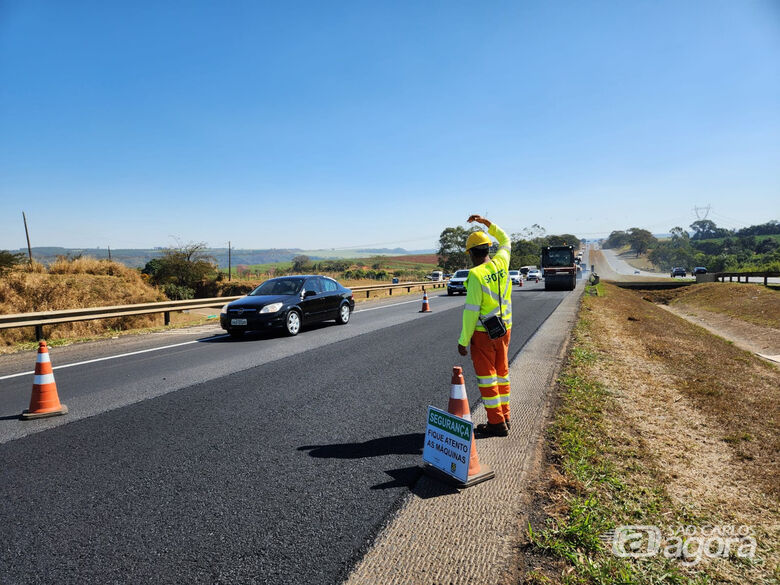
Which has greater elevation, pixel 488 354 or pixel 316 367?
pixel 488 354

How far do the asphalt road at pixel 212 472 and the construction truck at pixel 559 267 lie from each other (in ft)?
88.3

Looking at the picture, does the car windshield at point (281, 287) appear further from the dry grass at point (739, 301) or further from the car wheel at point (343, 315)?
the dry grass at point (739, 301)

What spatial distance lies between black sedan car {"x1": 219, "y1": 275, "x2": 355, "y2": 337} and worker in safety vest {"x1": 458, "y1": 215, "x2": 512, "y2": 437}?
24.5 ft

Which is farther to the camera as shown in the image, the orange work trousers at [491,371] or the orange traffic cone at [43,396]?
the orange traffic cone at [43,396]

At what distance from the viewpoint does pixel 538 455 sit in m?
4.02

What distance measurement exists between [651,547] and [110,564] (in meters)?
3.09

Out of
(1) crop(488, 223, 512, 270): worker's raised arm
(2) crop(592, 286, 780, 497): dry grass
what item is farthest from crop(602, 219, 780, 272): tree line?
(1) crop(488, 223, 512, 270): worker's raised arm

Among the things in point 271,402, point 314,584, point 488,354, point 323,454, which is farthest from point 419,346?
point 314,584

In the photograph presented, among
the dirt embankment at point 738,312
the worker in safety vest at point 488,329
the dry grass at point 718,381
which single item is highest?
the worker in safety vest at point 488,329

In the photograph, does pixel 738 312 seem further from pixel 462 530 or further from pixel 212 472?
pixel 212 472

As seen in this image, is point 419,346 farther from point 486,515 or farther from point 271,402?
point 486,515

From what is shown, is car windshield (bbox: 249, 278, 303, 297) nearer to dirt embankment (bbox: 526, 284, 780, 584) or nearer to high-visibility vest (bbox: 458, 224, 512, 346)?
dirt embankment (bbox: 526, 284, 780, 584)

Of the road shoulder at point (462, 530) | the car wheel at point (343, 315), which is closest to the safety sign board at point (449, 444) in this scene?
the road shoulder at point (462, 530)

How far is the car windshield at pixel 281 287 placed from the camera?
12312 mm
